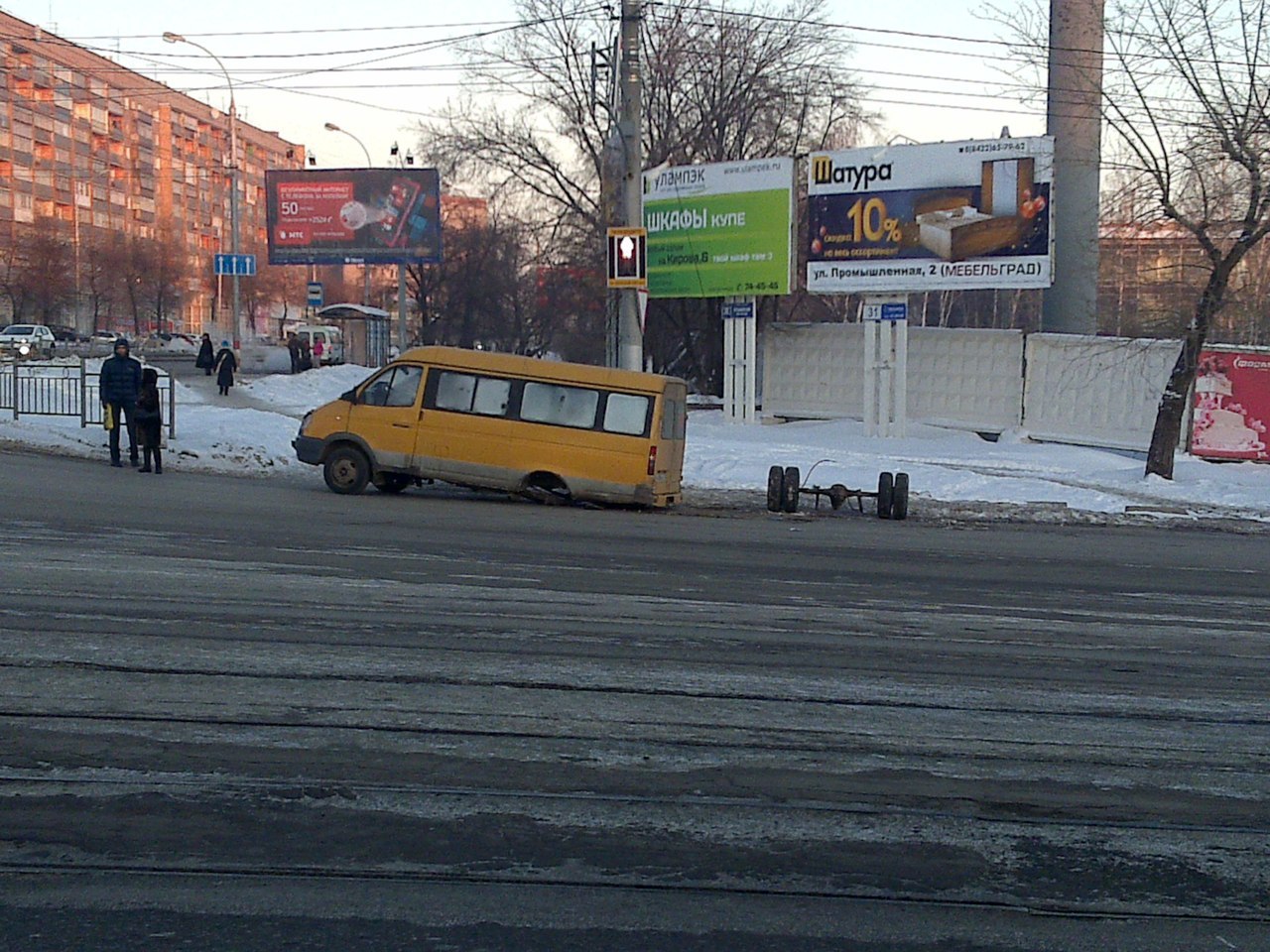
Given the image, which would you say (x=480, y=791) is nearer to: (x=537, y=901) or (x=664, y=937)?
(x=537, y=901)

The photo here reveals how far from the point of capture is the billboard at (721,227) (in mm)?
29672

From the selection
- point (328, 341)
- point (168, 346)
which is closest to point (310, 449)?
point (328, 341)

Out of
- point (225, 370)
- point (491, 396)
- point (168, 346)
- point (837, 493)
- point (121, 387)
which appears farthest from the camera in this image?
point (168, 346)

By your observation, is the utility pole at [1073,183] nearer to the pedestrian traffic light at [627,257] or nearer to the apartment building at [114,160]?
the pedestrian traffic light at [627,257]

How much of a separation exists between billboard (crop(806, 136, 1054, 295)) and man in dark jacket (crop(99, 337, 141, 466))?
573 inches

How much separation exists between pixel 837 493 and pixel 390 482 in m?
6.27

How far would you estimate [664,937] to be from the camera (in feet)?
13.9

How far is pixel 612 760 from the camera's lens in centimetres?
597

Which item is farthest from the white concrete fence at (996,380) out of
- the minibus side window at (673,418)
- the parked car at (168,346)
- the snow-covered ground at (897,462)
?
the parked car at (168,346)

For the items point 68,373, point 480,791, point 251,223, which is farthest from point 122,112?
point 480,791

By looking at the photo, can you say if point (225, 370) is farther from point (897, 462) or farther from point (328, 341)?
point (328, 341)

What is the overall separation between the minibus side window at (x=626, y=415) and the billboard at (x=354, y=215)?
2845 cm

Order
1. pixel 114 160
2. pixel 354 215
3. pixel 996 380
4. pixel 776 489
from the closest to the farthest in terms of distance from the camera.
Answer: pixel 776 489 → pixel 996 380 → pixel 354 215 → pixel 114 160

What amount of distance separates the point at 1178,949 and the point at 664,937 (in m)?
1.64
